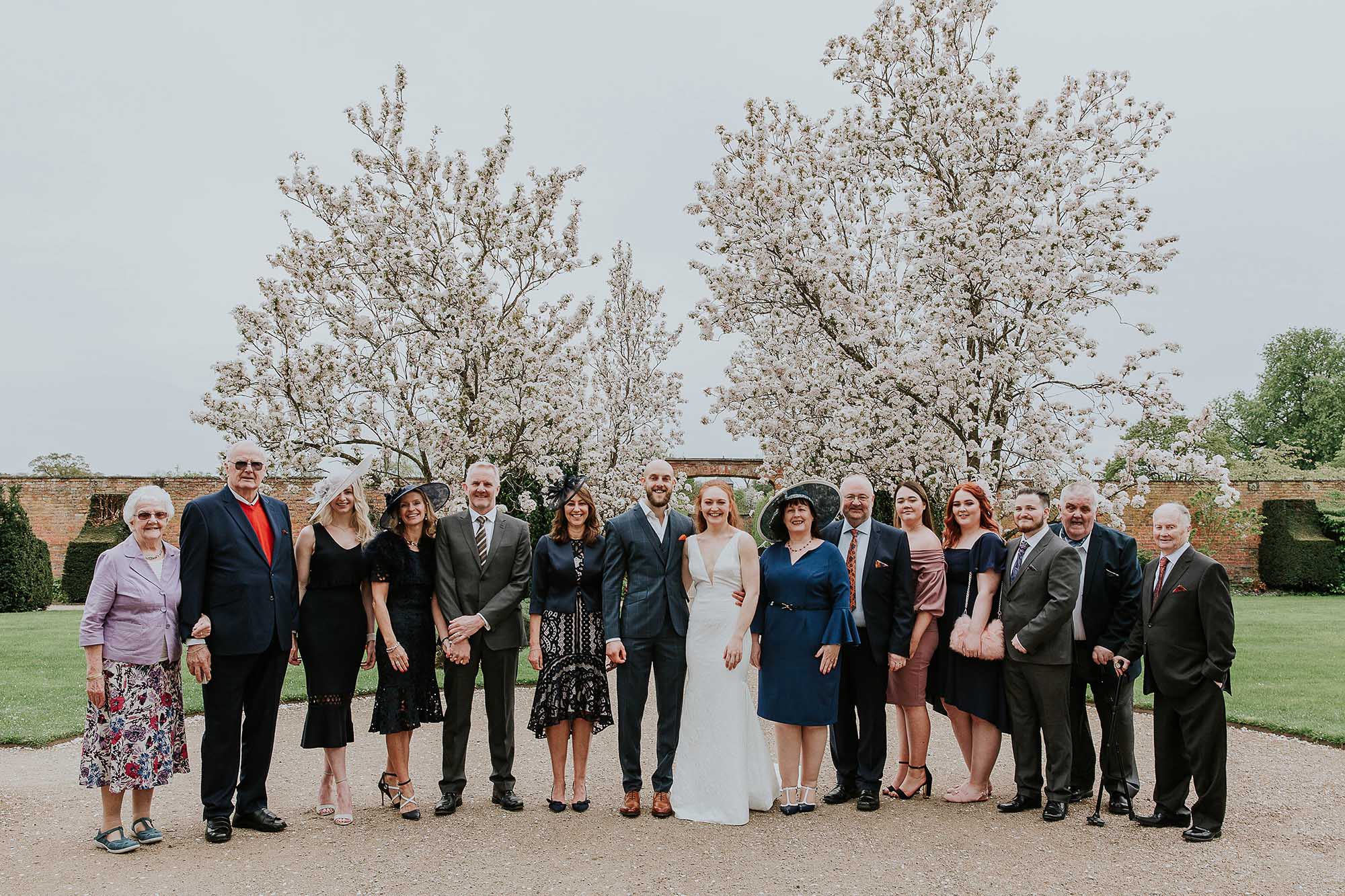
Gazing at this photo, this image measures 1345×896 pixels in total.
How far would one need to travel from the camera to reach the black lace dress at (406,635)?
5211mm

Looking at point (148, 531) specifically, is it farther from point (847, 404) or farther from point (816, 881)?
point (847, 404)

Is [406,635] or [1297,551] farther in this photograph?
[1297,551]

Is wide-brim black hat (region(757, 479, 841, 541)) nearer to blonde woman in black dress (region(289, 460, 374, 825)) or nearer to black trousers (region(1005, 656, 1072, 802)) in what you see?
black trousers (region(1005, 656, 1072, 802))

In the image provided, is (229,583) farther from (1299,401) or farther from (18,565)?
(1299,401)

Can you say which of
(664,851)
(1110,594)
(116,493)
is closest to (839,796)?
(664,851)

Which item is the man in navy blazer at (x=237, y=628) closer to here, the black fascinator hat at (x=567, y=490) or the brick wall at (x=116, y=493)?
the black fascinator hat at (x=567, y=490)

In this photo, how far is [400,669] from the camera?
5.22 metres

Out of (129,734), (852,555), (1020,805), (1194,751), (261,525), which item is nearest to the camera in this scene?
(129,734)

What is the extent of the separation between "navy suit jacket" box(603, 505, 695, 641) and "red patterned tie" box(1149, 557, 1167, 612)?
266 centimetres

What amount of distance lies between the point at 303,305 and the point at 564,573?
20.2ft

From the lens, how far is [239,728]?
5.15 metres

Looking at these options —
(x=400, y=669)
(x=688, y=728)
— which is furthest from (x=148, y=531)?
(x=688, y=728)

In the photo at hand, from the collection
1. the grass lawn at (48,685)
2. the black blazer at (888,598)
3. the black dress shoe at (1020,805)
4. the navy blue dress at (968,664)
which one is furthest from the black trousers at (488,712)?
the grass lawn at (48,685)

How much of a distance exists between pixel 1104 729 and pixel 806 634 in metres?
1.92
